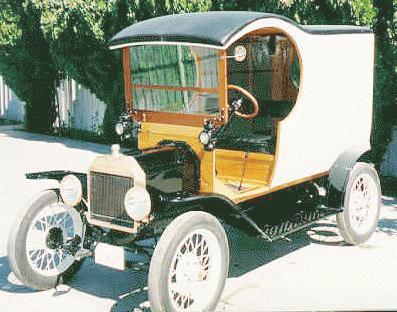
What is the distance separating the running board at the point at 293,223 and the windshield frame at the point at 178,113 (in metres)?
1.16

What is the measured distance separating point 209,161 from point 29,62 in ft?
35.9

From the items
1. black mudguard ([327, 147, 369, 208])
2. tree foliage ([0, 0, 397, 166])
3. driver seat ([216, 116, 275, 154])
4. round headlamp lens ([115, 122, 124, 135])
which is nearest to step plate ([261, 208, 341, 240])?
black mudguard ([327, 147, 369, 208])

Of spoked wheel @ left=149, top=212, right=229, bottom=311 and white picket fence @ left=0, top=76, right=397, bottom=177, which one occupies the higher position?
white picket fence @ left=0, top=76, right=397, bottom=177

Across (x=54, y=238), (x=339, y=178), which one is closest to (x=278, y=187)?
(x=339, y=178)

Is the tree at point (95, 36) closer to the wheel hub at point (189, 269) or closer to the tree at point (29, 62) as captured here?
the tree at point (29, 62)

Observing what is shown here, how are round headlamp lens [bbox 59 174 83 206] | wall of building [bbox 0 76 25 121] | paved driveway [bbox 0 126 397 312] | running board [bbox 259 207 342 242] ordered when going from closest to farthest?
paved driveway [bbox 0 126 397 312] → round headlamp lens [bbox 59 174 83 206] → running board [bbox 259 207 342 242] → wall of building [bbox 0 76 25 121]

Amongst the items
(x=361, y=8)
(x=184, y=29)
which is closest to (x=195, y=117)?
(x=184, y=29)

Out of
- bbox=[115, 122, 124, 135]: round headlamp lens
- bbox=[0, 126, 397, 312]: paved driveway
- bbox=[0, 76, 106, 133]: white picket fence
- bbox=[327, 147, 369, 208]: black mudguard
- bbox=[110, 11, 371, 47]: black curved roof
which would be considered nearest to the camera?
bbox=[110, 11, 371, 47]: black curved roof

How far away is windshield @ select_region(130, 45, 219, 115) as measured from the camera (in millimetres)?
5543

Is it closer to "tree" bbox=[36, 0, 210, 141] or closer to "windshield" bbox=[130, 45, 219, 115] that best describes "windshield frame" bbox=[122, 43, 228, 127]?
"windshield" bbox=[130, 45, 219, 115]

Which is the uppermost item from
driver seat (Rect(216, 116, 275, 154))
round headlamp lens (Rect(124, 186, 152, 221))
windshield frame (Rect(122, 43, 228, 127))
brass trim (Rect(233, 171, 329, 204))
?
windshield frame (Rect(122, 43, 228, 127))

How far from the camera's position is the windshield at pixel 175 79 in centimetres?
554

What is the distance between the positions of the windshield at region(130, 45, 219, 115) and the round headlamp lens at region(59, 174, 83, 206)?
1151 mm

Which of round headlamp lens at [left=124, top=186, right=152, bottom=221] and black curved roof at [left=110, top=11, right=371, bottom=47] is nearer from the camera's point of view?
round headlamp lens at [left=124, top=186, right=152, bottom=221]
